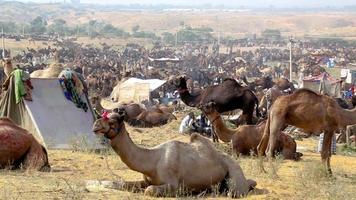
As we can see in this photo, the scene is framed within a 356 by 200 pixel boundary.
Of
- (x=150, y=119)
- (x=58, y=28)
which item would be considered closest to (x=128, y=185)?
(x=150, y=119)

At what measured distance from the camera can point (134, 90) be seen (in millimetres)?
30891

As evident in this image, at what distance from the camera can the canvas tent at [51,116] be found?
13.3m

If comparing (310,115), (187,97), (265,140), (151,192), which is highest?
(310,115)

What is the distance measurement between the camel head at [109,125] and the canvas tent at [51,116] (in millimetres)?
4913

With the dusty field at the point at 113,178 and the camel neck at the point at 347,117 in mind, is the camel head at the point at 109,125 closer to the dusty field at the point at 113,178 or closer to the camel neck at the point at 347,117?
the dusty field at the point at 113,178

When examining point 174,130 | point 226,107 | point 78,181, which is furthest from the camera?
point 174,130

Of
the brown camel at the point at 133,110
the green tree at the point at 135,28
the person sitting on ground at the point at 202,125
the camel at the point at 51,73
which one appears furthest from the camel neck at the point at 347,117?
the green tree at the point at 135,28

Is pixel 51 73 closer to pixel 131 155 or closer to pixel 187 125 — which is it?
pixel 187 125

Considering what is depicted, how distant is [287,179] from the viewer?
411 inches

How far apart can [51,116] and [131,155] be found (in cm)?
562

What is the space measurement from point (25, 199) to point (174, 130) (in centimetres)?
1239

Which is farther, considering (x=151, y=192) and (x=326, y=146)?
(x=326, y=146)

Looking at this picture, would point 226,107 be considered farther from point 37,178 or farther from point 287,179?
point 37,178

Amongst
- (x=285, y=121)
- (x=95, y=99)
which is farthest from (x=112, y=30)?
(x=285, y=121)
